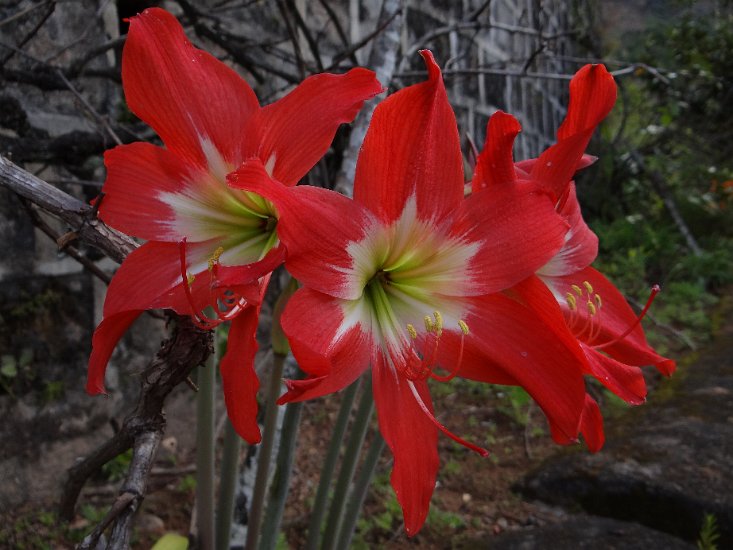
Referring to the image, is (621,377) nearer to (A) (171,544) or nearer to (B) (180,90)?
(B) (180,90)

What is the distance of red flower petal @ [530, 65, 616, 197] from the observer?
24.9 inches

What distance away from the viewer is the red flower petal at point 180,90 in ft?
1.93

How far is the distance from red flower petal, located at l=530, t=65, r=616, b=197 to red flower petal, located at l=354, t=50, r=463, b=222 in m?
0.11

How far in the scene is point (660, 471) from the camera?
191cm

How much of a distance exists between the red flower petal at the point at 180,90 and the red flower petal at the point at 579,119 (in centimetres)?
31

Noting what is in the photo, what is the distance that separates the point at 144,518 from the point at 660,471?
1.60 metres

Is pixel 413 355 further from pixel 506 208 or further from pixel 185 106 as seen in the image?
pixel 185 106

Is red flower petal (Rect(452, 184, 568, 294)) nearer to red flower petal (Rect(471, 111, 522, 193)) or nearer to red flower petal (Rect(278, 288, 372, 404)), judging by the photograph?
red flower petal (Rect(471, 111, 522, 193))

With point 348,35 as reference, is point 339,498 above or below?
below

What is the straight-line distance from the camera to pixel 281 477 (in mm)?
933

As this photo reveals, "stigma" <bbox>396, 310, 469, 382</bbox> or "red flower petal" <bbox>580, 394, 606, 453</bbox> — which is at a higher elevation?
"stigma" <bbox>396, 310, 469, 382</bbox>

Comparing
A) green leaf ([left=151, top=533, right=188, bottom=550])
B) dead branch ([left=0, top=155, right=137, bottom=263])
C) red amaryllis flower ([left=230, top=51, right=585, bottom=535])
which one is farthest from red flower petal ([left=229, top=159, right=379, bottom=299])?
green leaf ([left=151, top=533, right=188, bottom=550])

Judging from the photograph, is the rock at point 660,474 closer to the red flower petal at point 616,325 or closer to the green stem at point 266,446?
the red flower petal at point 616,325

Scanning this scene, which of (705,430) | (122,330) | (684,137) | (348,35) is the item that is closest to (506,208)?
(122,330)
